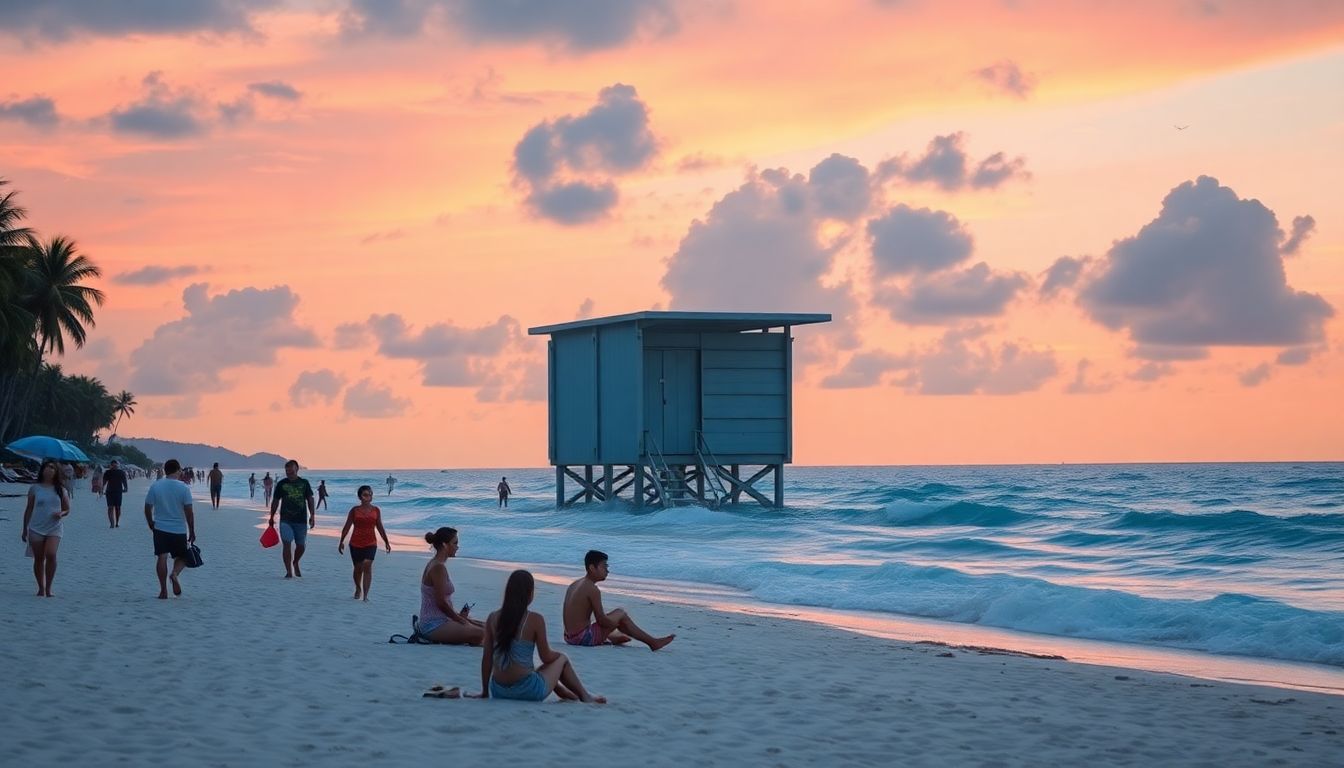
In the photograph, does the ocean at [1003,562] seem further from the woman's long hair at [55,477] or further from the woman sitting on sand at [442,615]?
the woman's long hair at [55,477]

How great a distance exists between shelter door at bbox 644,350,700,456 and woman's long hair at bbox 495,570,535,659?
26196 millimetres

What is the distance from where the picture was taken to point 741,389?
3559 cm

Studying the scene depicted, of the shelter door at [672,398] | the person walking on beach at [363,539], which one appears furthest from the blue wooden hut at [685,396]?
the person walking on beach at [363,539]

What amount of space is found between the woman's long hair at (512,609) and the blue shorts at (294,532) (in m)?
9.09

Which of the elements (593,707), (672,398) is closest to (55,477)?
(593,707)

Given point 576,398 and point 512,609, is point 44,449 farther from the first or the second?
point 512,609

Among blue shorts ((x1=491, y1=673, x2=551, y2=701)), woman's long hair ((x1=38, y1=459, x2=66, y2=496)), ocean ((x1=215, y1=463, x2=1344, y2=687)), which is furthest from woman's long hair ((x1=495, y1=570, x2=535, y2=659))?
ocean ((x1=215, y1=463, x2=1344, y2=687))

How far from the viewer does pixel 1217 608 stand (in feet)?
52.9

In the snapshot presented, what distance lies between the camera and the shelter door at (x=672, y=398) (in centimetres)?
3494

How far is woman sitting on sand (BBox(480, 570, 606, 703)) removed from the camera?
8.46 metres

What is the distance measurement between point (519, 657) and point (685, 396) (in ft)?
88.7

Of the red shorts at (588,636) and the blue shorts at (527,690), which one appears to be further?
the red shorts at (588,636)

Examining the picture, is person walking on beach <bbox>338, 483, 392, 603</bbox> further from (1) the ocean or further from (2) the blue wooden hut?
(2) the blue wooden hut

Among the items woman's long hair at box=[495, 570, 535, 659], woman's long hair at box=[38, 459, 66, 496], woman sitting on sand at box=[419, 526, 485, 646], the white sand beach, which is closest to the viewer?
the white sand beach
